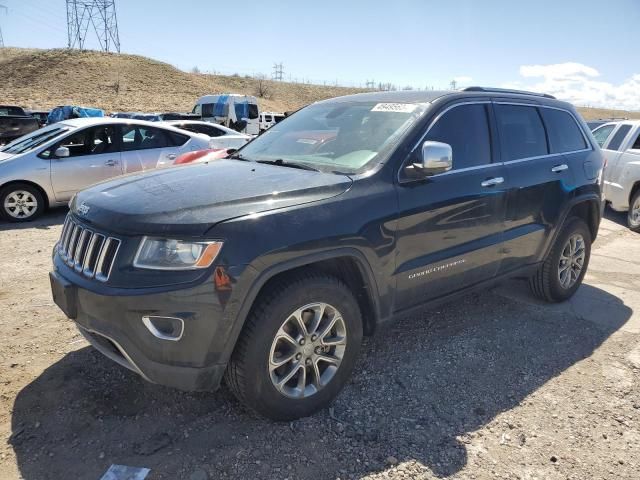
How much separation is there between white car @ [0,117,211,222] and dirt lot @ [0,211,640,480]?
155 inches

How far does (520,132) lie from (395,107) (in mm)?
1224

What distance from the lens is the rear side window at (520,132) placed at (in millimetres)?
3887

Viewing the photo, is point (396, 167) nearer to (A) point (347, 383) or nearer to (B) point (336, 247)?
(B) point (336, 247)

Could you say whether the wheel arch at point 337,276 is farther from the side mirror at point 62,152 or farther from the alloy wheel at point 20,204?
the alloy wheel at point 20,204

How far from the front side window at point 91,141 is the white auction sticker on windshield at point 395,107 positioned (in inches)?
227

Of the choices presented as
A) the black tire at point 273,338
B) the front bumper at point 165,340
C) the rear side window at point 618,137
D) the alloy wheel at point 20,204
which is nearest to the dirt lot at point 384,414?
the black tire at point 273,338

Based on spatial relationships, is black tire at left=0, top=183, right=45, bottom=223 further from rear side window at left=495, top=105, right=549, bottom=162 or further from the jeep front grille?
rear side window at left=495, top=105, right=549, bottom=162

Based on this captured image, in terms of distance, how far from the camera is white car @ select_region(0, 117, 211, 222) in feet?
24.6

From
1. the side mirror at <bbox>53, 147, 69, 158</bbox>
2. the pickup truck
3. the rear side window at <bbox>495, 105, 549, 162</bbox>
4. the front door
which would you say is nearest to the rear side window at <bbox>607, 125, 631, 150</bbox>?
the rear side window at <bbox>495, 105, 549, 162</bbox>

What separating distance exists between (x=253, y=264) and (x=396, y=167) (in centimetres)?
116

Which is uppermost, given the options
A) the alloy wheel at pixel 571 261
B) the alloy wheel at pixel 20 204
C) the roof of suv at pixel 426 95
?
the roof of suv at pixel 426 95

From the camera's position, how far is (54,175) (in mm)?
7652

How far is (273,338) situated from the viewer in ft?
8.48

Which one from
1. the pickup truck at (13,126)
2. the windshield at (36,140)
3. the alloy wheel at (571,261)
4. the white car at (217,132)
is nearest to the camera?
the alloy wheel at (571,261)
